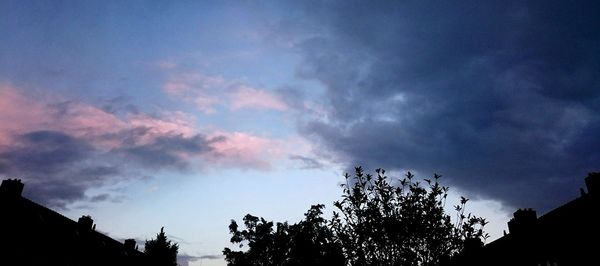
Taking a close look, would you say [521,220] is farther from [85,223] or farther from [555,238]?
[85,223]

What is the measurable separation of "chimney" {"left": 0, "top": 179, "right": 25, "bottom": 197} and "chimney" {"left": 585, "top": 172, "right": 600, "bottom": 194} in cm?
3301

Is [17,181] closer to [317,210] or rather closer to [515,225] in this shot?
[515,225]

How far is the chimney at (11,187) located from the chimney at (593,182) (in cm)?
3301

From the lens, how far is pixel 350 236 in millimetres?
16062

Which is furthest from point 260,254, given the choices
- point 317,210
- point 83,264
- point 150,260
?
point 83,264

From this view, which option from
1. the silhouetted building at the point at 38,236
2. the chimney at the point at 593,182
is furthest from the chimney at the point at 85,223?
the chimney at the point at 593,182

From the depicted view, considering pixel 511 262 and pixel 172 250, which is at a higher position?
pixel 172 250

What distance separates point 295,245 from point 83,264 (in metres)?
37.4

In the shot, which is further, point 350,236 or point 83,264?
point 83,264

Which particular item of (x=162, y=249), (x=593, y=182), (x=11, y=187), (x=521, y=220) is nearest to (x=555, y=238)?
(x=593, y=182)

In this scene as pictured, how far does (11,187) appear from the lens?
25.3 metres

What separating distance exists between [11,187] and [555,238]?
107ft

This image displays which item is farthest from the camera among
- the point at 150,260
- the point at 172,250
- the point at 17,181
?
the point at 172,250

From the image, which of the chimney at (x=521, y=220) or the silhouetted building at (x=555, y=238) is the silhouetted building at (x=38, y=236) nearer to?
the silhouetted building at (x=555, y=238)
